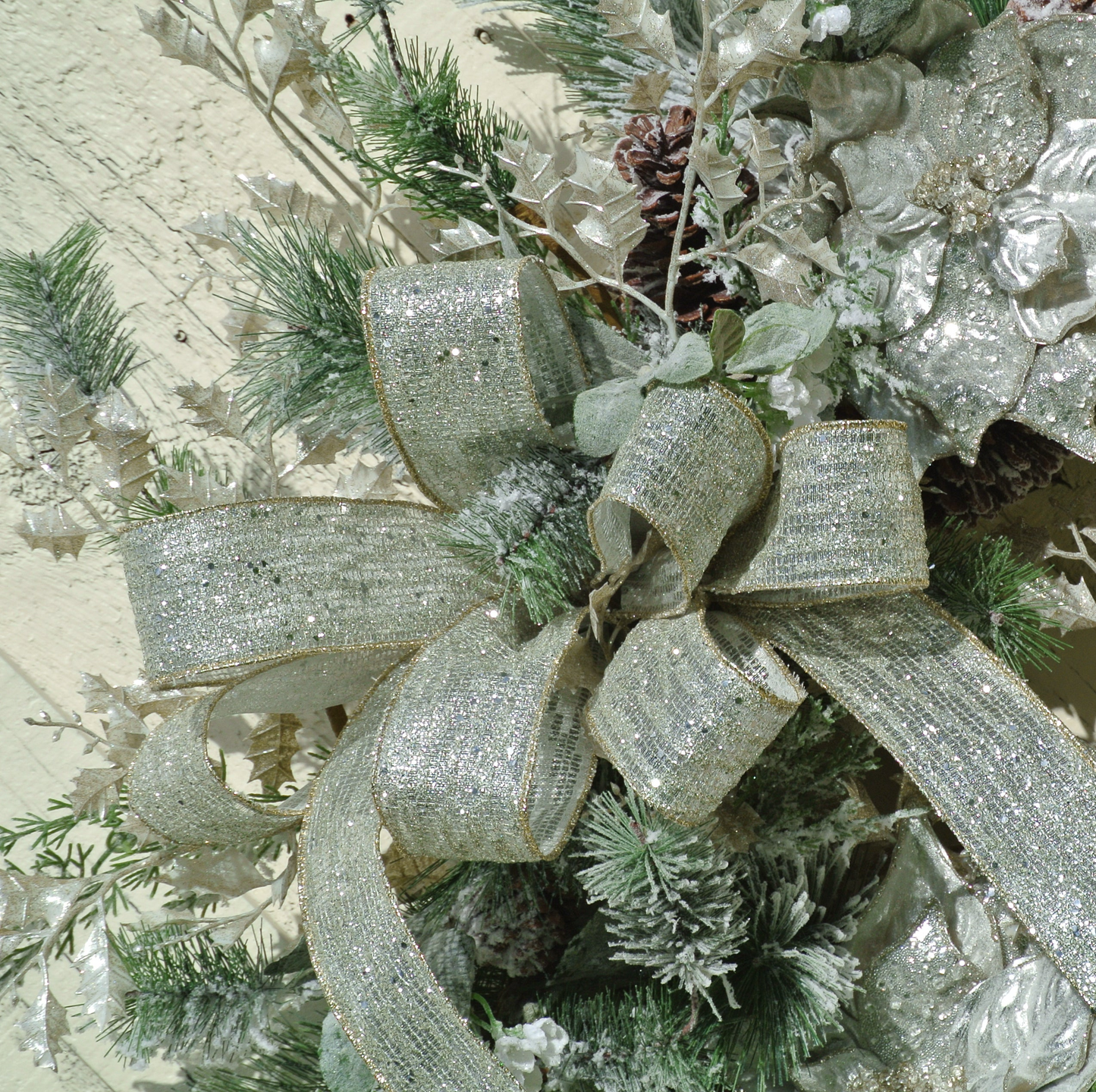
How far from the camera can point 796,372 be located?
0.52 m

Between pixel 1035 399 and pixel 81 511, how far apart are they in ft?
2.12

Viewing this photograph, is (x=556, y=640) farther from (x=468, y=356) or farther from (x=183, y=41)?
(x=183, y=41)

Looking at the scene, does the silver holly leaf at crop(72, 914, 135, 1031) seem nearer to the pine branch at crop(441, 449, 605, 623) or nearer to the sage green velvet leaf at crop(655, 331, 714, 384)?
the pine branch at crop(441, 449, 605, 623)

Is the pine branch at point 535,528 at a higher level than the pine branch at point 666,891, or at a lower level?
higher

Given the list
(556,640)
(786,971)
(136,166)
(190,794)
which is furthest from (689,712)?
(136,166)

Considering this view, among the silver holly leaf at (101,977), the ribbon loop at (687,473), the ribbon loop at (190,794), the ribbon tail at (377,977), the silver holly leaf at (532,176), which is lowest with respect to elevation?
the silver holly leaf at (101,977)

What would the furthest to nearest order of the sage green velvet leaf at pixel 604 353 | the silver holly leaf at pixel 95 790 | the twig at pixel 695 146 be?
the silver holly leaf at pixel 95 790
the sage green velvet leaf at pixel 604 353
the twig at pixel 695 146

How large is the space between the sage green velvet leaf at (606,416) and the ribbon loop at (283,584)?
4.9 inches

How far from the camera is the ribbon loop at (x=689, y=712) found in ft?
1.62

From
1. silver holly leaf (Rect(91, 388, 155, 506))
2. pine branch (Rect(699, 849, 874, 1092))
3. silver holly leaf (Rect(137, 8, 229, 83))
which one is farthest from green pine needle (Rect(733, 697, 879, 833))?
silver holly leaf (Rect(137, 8, 229, 83))

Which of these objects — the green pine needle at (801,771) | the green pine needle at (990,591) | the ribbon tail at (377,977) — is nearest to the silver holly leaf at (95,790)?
the ribbon tail at (377,977)

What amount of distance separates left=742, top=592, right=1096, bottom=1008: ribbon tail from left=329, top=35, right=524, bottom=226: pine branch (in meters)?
0.36

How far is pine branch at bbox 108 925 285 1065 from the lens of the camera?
634mm

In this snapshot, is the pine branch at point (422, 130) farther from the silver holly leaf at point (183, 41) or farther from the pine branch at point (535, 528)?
the pine branch at point (535, 528)
